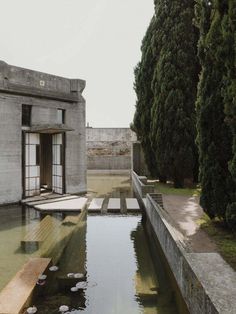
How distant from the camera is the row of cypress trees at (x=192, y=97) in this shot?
8109mm

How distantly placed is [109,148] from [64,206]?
26.4 metres

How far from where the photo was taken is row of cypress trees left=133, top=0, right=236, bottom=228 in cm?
811

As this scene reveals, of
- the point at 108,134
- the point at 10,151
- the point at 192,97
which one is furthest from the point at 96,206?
the point at 108,134

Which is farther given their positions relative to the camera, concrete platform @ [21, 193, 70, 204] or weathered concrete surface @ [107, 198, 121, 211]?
concrete platform @ [21, 193, 70, 204]

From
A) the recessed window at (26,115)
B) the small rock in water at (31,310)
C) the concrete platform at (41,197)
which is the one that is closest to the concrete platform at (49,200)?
the concrete platform at (41,197)

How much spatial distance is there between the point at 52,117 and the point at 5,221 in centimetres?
700

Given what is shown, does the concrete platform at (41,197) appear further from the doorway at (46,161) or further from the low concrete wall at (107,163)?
the low concrete wall at (107,163)

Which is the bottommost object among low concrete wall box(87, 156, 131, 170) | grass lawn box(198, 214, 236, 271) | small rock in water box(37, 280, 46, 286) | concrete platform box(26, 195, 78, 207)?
small rock in water box(37, 280, 46, 286)

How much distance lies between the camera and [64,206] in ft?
46.0

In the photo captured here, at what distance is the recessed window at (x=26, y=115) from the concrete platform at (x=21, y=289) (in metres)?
9.90

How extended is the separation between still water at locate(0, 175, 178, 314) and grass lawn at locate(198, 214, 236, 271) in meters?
1.46

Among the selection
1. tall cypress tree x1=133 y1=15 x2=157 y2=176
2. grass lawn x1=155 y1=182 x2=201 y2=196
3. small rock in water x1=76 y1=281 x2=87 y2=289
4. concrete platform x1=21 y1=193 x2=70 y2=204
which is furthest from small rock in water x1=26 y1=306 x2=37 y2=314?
tall cypress tree x1=133 y1=15 x2=157 y2=176

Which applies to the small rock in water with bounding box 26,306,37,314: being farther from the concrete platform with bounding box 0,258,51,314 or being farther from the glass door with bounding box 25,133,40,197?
the glass door with bounding box 25,133,40,197

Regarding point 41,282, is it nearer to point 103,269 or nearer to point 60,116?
point 103,269
